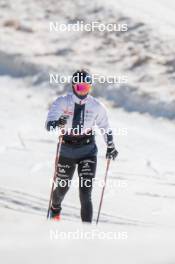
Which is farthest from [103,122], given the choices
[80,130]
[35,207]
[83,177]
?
[35,207]

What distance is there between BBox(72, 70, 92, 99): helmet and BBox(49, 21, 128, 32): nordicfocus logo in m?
10.8

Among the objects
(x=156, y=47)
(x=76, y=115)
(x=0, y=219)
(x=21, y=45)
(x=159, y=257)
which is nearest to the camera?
(x=159, y=257)

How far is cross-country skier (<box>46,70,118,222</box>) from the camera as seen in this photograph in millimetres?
7125

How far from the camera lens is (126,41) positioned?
17.1 metres

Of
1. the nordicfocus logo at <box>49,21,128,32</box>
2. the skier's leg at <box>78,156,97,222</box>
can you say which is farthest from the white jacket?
the nordicfocus logo at <box>49,21,128,32</box>

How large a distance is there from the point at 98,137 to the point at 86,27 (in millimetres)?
6568

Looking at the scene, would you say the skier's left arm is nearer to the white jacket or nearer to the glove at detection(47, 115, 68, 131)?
the white jacket

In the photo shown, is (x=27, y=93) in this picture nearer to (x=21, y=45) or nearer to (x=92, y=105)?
(x=21, y=45)

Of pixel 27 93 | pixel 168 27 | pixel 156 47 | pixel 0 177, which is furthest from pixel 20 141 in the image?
pixel 168 27

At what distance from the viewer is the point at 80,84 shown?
7113mm

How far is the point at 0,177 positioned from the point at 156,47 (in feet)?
25.8

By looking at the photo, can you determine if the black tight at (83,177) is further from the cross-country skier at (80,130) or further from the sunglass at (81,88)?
the sunglass at (81,88)

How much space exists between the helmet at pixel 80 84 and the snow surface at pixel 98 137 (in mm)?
1518

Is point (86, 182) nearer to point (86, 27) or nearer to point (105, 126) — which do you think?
point (105, 126)
